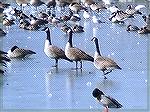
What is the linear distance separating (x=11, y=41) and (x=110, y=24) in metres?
4.51

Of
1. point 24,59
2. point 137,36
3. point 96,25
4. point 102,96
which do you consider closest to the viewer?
point 102,96

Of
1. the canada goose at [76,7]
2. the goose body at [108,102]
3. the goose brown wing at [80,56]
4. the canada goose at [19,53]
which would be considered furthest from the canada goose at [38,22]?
the goose body at [108,102]

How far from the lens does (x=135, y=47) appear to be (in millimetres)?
11523

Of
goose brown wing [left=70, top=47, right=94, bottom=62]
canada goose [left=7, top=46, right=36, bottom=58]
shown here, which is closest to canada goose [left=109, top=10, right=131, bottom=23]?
canada goose [left=7, top=46, right=36, bottom=58]

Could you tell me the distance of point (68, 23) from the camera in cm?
1761

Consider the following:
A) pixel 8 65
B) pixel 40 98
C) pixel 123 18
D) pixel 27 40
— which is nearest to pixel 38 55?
pixel 8 65

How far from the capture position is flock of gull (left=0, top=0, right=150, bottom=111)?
Result: 29.3 feet

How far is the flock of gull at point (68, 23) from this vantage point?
894 cm

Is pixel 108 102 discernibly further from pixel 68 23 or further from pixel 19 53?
pixel 68 23

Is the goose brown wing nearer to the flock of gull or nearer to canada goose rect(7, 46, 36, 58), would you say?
the flock of gull

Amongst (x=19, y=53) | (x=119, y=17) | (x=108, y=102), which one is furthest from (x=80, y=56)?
(x=119, y=17)

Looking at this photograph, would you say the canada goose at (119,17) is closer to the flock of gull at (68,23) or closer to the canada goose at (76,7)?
the flock of gull at (68,23)

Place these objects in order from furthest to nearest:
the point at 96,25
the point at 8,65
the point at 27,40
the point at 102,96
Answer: the point at 96,25
the point at 27,40
the point at 8,65
the point at 102,96

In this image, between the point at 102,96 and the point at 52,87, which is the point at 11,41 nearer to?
the point at 52,87
